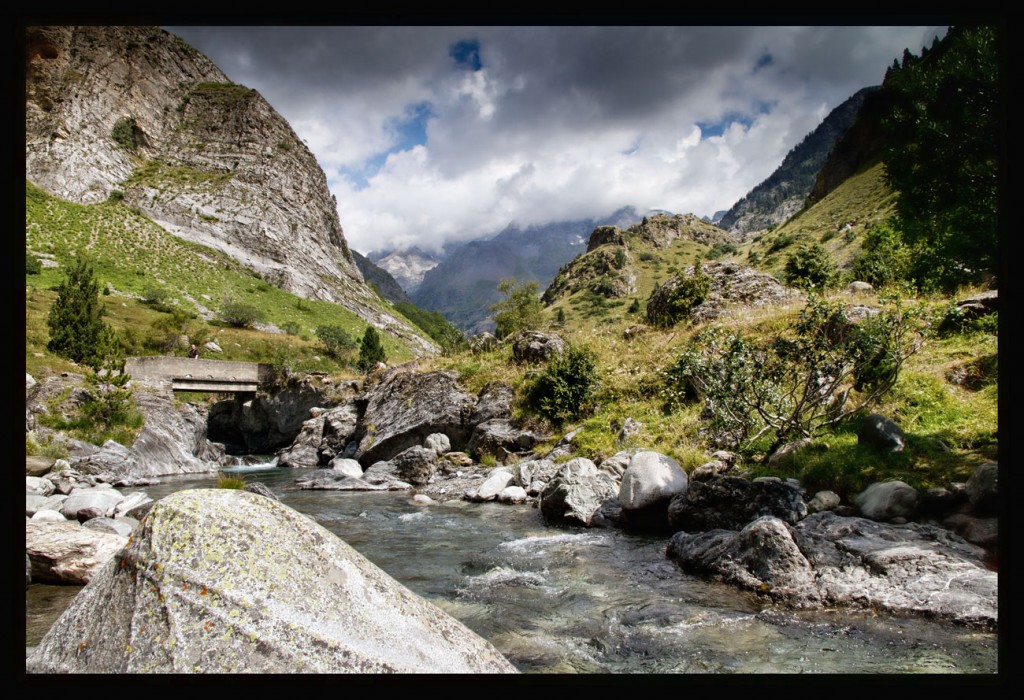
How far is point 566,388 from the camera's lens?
19.4 m

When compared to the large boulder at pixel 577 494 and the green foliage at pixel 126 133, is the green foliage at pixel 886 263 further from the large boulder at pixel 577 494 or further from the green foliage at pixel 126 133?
the green foliage at pixel 126 133

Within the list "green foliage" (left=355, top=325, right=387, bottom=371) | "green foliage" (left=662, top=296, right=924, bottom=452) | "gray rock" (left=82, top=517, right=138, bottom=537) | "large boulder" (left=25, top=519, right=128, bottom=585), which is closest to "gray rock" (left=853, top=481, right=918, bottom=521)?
"green foliage" (left=662, top=296, right=924, bottom=452)

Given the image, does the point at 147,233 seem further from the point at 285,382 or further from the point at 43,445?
the point at 43,445

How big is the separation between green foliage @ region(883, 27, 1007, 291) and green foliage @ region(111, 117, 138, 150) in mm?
109645

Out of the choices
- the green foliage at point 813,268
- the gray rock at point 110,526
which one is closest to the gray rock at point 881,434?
the green foliage at point 813,268

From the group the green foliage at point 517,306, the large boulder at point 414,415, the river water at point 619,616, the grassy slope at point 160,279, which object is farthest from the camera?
the grassy slope at point 160,279

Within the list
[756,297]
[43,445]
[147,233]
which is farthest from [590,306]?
[43,445]

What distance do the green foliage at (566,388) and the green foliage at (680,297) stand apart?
18.5 feet

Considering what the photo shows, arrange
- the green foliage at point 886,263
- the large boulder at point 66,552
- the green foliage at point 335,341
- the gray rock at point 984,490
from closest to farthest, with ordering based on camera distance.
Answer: the gray rock at point 984,490, the large boulder at point 66,552, the green foliage at point 886,263, the green foliage at point 335,341

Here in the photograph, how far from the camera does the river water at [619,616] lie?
4.68 m

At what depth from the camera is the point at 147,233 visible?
71.4 m

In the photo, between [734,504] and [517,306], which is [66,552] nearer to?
[734,504]

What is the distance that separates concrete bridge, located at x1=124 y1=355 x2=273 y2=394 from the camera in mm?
35062

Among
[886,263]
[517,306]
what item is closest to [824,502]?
[886,263]
